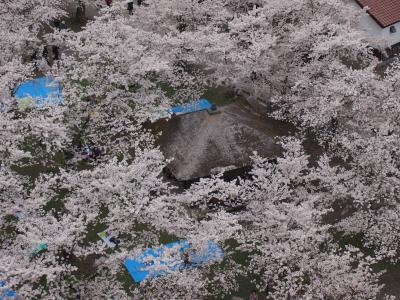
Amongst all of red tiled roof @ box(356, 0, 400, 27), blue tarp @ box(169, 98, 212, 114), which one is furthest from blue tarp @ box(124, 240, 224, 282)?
red tiled roof @ box(356, 0, 400, 27)

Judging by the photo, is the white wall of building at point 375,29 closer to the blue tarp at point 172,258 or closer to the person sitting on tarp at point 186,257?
the blue tarp at point 172,258

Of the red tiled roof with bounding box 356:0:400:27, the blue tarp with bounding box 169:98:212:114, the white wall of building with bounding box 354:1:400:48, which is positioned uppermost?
the red tiled roof with bounding box 356:0:400:27

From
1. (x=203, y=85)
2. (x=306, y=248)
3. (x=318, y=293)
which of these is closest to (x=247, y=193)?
(x=306, y=248)

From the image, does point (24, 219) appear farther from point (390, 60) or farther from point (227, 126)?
point (390, 60)

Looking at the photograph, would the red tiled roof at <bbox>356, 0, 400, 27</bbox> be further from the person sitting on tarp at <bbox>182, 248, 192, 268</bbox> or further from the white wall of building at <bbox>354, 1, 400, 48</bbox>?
the person sitting on tarp at <bbox>182, 248, 192, 268</bbox>

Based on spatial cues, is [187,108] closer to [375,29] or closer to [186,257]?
[186,257]

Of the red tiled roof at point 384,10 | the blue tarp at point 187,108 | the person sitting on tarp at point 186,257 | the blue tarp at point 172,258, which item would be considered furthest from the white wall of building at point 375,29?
the person sitting on tarp at point 186,257

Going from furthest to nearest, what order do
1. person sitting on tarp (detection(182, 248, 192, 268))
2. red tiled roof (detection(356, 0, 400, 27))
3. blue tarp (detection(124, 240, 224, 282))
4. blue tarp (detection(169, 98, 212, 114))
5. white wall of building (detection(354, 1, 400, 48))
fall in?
white wall of building (detection(354, 1, 400, 48)) < red tiled roof (detection(356, 0, 400, 27)) < blue tarp (detection(169, 98, 212, 114)) < person sitting on tarp (detection(182, 248, 192, 268)) < blue tarp (detection(124, 240, 224, 282))

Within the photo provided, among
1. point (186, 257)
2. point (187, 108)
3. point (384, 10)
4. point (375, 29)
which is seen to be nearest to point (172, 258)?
point (186, 257)

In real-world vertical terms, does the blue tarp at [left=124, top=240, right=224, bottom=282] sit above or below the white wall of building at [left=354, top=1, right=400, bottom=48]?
below
